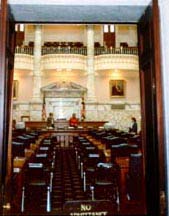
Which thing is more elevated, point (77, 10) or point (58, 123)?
point (77, 10)

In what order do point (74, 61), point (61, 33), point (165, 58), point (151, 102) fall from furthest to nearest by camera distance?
point (61, 33)
point (74, 61)
point (151, 102)
point (165, 58)

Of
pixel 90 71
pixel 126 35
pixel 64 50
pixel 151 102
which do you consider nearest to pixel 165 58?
pixel 151 102

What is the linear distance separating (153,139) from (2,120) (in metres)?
1.26

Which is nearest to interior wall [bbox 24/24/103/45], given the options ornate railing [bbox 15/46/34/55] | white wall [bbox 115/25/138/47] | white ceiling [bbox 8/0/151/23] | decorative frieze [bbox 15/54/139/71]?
white wall [bbox 115/25/138/47]

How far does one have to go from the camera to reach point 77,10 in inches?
114

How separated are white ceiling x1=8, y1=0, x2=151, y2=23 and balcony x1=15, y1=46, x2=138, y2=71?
52.3 ft

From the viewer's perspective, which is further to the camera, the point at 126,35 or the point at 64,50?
the point at 126,35

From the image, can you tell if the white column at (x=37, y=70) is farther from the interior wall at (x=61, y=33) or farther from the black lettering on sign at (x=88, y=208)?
the black lettering on sign at (x=88, y=208)

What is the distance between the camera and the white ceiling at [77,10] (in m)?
2.78

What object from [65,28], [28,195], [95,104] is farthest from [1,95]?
[65,28]

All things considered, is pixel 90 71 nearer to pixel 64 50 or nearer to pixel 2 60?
pixel 64 50

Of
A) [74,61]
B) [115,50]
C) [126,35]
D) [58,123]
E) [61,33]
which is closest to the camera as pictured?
[58,123]

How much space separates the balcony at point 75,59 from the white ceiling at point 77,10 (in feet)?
52.3

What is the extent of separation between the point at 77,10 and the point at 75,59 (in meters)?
16.3
